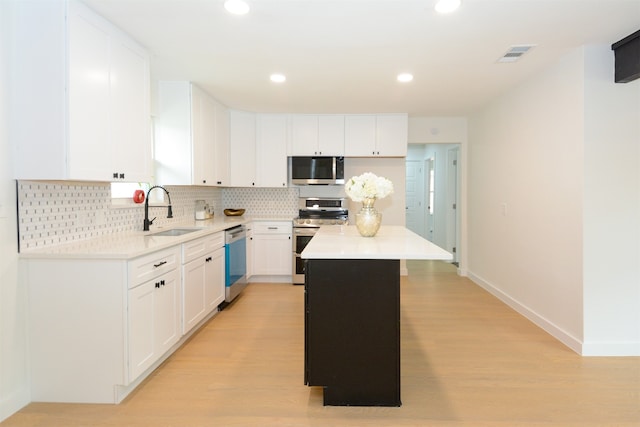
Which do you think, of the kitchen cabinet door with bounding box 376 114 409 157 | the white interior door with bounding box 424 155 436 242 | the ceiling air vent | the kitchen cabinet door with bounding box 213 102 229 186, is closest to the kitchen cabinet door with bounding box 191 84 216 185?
the kitchen cabinet door with bounding box 213 102 229 186

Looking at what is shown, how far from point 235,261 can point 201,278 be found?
939 mm

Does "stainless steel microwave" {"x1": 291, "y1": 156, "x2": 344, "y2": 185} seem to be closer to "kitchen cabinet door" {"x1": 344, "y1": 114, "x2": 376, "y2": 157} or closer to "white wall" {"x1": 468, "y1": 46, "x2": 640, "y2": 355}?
"kitchen cabinet door" {"x1": 344, "y1": 114, "x2": 376, "y2": 157}

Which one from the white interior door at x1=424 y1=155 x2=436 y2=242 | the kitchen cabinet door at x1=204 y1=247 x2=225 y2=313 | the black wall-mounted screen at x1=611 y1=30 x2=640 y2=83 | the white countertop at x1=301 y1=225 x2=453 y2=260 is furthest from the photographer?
the white interior door at x1=424 y1=155 x2=436 y2=242

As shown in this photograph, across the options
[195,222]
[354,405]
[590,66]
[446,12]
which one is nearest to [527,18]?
[446,12]

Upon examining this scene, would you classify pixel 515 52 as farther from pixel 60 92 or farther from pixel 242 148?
pixel 242 148

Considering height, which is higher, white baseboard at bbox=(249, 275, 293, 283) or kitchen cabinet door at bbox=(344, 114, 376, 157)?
kitchen cabinet door at bbox=(344, 114, 376, 157)

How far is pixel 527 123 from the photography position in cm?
369

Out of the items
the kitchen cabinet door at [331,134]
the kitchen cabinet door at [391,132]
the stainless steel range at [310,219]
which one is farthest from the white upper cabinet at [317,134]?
the stainless steel range at [310,219]

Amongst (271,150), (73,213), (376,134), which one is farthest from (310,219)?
(73,213)

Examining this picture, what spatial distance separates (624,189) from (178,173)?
3.89 m

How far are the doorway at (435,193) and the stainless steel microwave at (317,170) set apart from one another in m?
1.90

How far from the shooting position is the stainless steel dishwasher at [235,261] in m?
4.04

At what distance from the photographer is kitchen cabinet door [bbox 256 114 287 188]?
5223 millimetres

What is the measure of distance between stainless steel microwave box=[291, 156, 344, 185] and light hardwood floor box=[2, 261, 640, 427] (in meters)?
2.20
